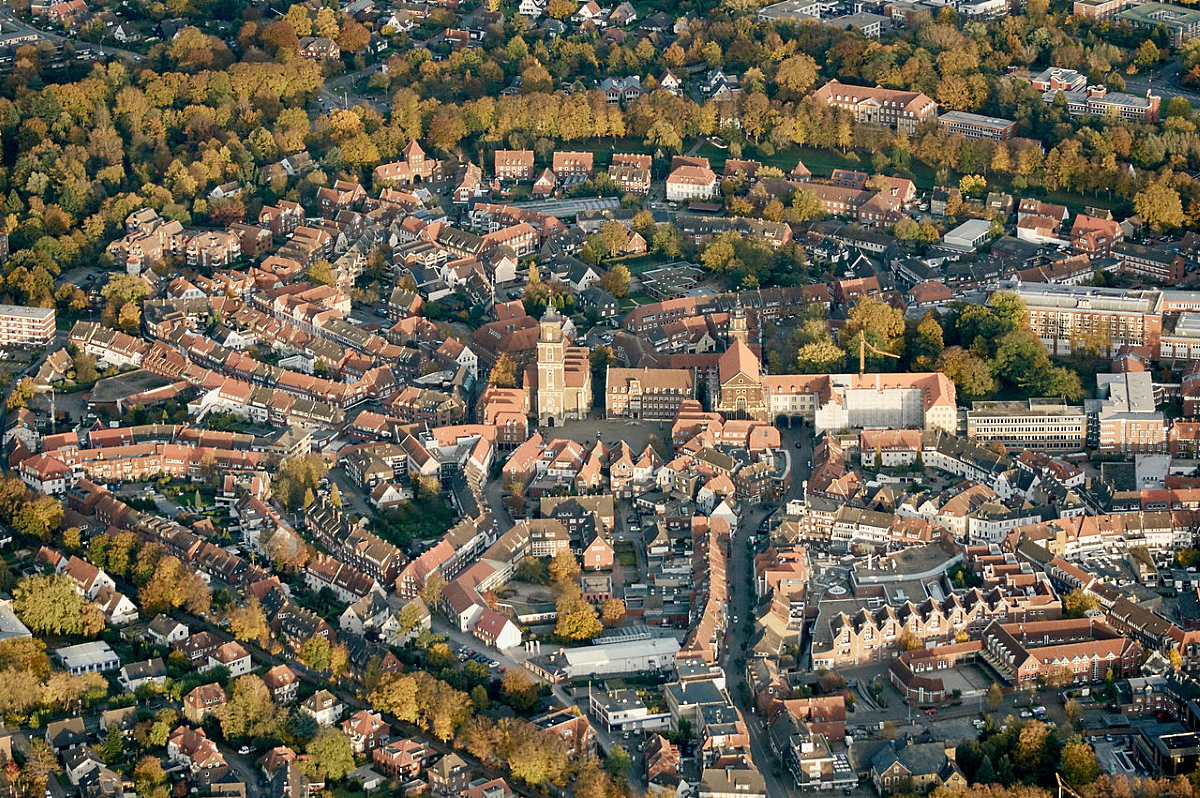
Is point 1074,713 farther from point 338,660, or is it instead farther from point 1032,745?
point 338,660

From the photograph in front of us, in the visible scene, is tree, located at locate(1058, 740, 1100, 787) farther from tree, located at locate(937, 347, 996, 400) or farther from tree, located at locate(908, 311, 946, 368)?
tree, located at locate(908, 311, 946, 368)

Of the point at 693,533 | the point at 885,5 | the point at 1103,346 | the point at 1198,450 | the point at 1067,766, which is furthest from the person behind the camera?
the point at 885,5

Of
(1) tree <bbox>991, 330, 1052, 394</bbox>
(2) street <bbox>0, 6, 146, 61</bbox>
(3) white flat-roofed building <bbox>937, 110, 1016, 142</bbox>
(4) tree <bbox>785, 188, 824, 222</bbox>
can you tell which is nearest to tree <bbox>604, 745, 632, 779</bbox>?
(1) tree <bbox>991, 330, 1052, 394</bbox>

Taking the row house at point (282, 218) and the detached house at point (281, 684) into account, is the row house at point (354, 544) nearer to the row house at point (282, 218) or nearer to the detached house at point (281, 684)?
the detached house at point (281, 684)

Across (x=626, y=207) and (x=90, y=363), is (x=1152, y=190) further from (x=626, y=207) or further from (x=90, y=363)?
(x=90, y=363)

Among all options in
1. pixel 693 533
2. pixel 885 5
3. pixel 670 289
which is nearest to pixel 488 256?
pixel 670 289

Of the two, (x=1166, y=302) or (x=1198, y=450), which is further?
(x=1166, y=302)

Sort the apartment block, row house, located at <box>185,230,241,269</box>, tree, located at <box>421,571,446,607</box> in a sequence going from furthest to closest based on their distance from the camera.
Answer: the apartment block, row house, located at <box>185,230,241,269</box>, tree, located at <box>421,571,446,607</box>
